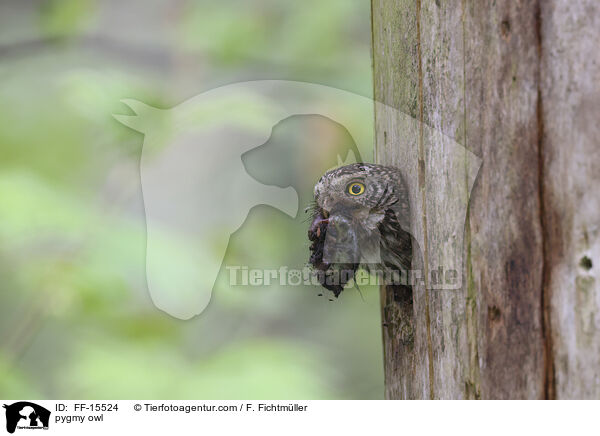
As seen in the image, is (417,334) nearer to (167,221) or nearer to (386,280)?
(386,280)

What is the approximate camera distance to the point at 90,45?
227 cm

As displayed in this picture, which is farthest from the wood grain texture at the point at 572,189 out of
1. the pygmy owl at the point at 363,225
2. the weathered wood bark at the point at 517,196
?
the pygmy owl at the point at 363,225

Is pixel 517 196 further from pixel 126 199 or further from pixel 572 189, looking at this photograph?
pixel 126 199

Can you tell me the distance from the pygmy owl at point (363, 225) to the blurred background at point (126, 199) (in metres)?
0.67

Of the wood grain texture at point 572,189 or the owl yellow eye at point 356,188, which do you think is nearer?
the wood grain texture at point 572,189
